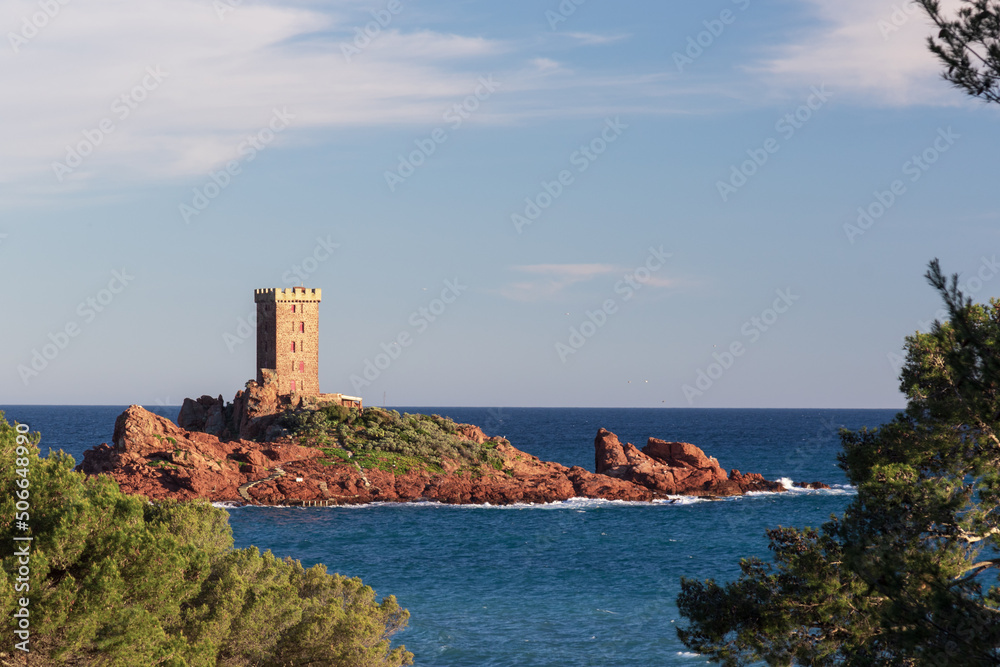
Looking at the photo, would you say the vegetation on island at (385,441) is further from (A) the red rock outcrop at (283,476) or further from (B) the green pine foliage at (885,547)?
(B) the green pine foliage at (885,547)

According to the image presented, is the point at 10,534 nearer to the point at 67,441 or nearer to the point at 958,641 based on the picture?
the point at 958,641

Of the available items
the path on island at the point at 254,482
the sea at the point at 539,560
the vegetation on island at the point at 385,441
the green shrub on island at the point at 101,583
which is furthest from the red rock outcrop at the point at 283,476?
the green shrub on island at the point at 101,583

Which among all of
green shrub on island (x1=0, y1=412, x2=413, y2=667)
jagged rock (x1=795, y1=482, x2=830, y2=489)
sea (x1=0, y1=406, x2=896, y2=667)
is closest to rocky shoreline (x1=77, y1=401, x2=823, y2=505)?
jagged rock (x1=795, y1=482, x2=830, y2=489)

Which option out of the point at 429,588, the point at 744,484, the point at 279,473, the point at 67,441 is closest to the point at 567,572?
the point at 429,588

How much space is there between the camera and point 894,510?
634 inches

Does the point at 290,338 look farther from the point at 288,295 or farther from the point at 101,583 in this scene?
the point at 101,583

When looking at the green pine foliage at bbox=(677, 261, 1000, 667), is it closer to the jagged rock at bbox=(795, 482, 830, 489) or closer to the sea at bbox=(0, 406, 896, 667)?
the sea at bbox=(0, 406, 896, 667)

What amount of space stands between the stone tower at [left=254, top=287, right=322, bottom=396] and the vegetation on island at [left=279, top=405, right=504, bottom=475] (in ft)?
14.6

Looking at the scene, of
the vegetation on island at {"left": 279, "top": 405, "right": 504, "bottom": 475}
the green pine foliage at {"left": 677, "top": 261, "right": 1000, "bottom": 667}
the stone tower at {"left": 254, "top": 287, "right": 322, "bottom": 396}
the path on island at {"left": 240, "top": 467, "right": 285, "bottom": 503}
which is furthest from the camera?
the stone tower at {"left": 254, "top": 287, "right": 322, "bottom": 396}

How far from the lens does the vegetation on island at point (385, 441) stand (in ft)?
233

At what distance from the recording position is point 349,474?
6900 cm

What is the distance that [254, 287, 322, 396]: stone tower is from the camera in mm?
79375

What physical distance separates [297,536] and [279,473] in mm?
12766

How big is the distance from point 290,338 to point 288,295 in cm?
363
